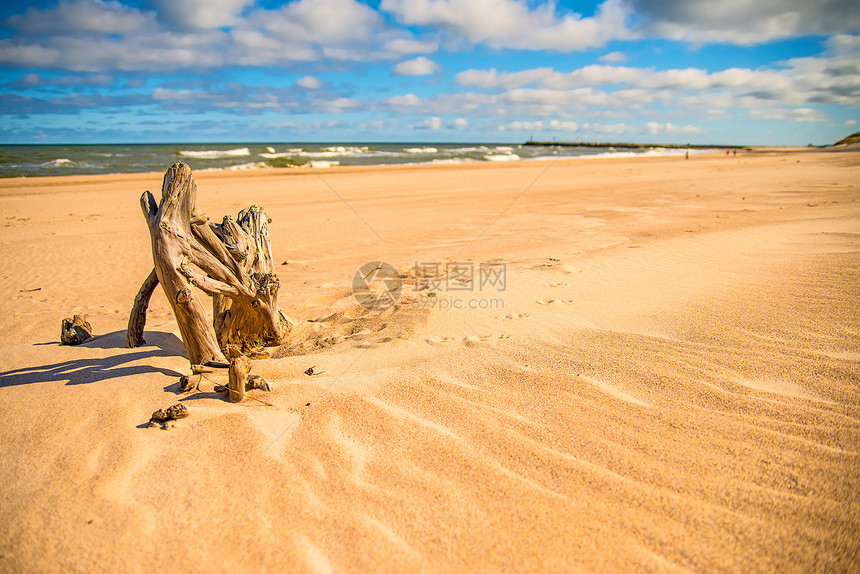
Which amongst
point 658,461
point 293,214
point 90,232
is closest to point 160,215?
point 658,461

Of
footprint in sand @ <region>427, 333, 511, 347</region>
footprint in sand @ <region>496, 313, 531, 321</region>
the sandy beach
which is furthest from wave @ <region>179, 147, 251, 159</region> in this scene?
footprint in sand @ <region>427, 333, 511, 347</region>

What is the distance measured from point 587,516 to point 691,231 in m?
7.41

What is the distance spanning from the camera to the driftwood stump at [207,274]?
2.96 metres

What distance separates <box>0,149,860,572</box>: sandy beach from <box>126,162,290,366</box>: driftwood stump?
1.01ft

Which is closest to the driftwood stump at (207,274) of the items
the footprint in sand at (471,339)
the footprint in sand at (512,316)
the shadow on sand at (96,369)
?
the shadow on sand at (96,369)

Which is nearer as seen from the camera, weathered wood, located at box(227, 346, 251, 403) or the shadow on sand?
weathered wood, located at box(227, 346, 251, 403)

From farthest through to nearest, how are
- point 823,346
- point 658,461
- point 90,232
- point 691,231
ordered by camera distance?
1. point 90,232
2. point 691,231
3. point 823,346
4. point 658,461

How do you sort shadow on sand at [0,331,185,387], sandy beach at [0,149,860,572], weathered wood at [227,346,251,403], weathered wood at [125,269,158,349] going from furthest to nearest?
weathered wood at [125,269,158,349]
shadow on sand at [0,331,185,387]
weathered wood at [227,346,251,403]
sandy beach at [0,149,860,572]

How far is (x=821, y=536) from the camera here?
1779mm

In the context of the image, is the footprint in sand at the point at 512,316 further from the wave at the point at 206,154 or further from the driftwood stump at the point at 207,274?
the wave at the point at 206,154

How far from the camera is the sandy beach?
1825mm

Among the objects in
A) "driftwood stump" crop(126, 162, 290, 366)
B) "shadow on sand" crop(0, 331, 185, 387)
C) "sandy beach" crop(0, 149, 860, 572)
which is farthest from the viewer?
"shadow on sand" crop(0, 331, 185, 387)

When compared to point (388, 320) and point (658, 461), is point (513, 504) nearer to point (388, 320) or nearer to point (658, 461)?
point (658, 461)

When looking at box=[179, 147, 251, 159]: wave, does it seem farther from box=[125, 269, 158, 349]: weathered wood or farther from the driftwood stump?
box=[125, 269, 158, 349]: weathered wood
